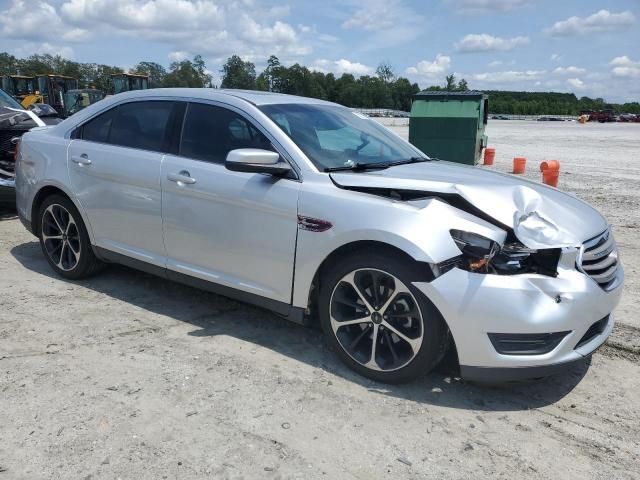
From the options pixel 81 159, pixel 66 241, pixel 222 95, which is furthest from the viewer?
pixel 66 241

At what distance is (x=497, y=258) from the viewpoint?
3084 mm

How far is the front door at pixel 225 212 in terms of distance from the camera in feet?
11.9

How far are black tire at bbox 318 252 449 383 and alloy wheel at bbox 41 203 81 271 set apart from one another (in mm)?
2658

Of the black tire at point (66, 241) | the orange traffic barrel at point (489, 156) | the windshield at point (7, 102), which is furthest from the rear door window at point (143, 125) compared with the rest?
the orange traffic barrel at point (489, 156)

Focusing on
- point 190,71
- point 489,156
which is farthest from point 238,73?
point 489,156

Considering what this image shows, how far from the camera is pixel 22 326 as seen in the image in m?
4.14

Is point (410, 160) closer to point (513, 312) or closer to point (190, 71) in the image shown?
point (513, 312)

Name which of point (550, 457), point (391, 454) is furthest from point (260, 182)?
point (550, 457)

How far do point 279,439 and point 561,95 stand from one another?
6632 inches

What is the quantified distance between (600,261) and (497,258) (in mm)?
742

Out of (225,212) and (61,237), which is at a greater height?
(225,212)

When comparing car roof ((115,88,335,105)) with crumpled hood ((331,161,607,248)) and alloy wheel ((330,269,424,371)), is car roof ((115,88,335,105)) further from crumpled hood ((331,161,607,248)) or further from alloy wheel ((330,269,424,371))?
alloy wheel ((330,269,424,371))

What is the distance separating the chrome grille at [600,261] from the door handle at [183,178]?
8.50 feet

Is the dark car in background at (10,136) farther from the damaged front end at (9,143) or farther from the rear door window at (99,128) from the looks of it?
the rear door window at (99,128)
